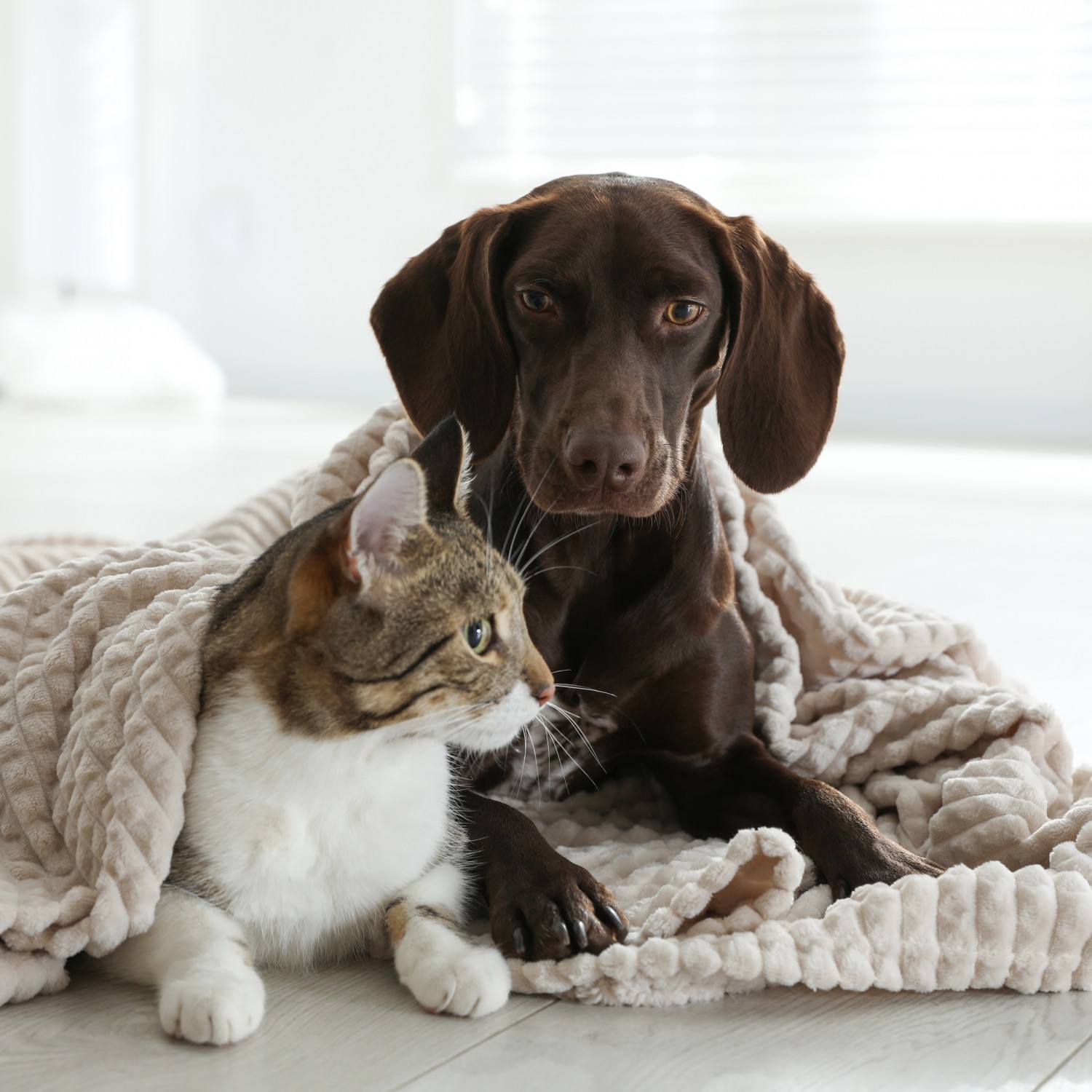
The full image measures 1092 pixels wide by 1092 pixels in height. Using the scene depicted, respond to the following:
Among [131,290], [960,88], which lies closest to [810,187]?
[960,88]

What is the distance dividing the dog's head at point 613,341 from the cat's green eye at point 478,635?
31 cm

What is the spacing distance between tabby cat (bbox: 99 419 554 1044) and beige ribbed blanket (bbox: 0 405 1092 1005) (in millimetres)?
56

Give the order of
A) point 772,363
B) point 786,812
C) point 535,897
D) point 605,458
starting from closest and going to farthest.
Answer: point 535,897, point 605,458, point 786,812, point 772,363

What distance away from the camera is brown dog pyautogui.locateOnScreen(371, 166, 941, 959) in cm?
166

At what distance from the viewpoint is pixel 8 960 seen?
1312 mm

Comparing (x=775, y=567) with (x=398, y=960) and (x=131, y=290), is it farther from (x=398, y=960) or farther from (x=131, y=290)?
(x=131, y=290)

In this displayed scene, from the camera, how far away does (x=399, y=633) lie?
4.25ft

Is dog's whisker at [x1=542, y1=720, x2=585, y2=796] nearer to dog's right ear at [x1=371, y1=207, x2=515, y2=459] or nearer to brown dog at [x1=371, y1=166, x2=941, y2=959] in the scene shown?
brown dog at [x1=371, y1=166, x2=941, y2=959]

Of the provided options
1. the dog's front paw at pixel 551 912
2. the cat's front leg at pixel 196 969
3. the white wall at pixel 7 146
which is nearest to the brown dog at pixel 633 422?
the dog's front paw at pixel 551 912

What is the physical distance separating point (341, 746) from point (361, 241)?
5.86m

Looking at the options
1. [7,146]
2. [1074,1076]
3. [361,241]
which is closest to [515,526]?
[1074,1076]

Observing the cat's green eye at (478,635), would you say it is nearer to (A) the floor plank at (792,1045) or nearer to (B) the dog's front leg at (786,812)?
(A) the floor plank at (792,1045)

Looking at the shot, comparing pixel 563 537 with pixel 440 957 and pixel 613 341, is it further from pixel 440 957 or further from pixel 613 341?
pixel 440 957

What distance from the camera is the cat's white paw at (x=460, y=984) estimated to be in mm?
1307
